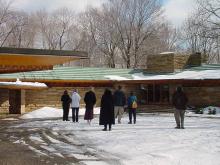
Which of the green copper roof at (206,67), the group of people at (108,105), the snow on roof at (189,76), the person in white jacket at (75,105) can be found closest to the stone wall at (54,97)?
the snow on roof at (189,76)

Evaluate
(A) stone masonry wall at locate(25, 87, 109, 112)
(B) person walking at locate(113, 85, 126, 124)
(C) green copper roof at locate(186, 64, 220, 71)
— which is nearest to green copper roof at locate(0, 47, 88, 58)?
(B) person walking at locate(113, 85, 126, 124)

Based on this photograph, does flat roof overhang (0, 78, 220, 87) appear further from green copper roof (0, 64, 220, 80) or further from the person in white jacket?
the person in white jacket

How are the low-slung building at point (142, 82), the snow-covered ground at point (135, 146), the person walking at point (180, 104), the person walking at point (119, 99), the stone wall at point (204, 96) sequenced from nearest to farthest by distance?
1. the snow-covered ground at point (135, 146)
2. the person walking at point (180, 104)
3. the person walking at point (119, 99)
4. the stone wall at point (204, 96)
5. the low-slung building at point (142, 82)

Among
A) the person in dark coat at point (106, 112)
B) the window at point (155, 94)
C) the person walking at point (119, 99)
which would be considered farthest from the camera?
the window at point (155, 94)

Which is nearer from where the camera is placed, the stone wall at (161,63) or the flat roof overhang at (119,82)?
the flat roof overhang at (119,82)

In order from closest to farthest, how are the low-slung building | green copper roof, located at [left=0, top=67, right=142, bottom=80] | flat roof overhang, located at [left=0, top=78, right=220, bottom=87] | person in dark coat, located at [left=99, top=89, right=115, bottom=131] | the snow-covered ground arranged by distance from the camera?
1. the snow-covered ground
2. person in dark coat, located at [left=99, top=89, right=115, bottom=131]
3. flat roof overhang, located at [left=0, top=78, right=220, bottom=87]
4. the low-slung building
5. green copper roof, located at [left=0, top=67, right=142, bottom=80]

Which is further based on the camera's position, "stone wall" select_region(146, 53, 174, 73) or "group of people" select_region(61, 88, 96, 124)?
"stone wall" select_region(146, 53, 174, 73)

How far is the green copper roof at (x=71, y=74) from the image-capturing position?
1131 inches

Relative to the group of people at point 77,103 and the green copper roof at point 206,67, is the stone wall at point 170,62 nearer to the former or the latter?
the green copper roof at point 206,67

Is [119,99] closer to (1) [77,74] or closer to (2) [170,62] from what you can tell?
(1) [77,74]

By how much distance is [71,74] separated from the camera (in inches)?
1215

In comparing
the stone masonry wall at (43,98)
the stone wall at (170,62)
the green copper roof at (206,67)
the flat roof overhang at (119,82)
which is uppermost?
the stone wall at (170,62)

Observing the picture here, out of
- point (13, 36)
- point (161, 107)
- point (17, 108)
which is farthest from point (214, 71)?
point (13, 36)

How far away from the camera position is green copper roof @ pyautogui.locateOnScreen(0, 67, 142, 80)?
28734mm
